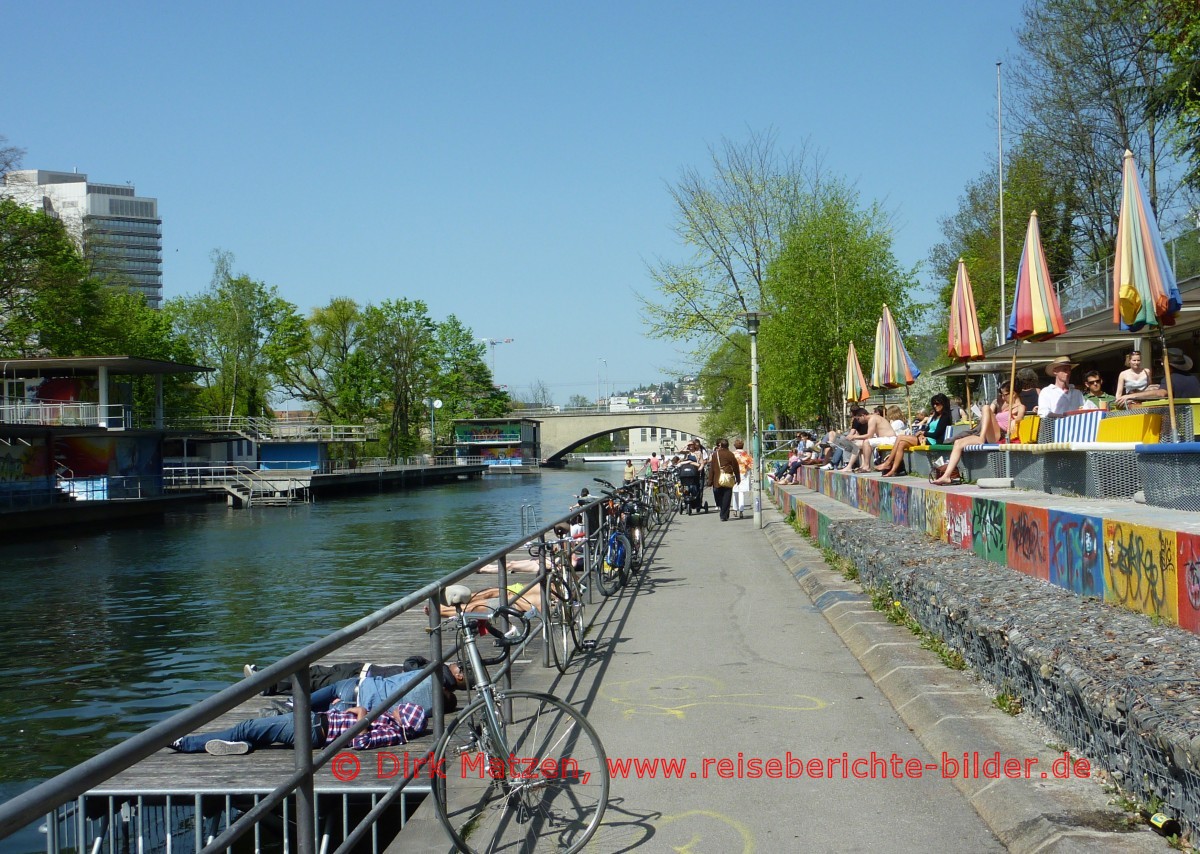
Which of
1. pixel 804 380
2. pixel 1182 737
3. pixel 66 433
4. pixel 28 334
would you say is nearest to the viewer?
pixel 1182 737

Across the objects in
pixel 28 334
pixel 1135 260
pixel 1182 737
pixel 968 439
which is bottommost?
pixel 1182 737

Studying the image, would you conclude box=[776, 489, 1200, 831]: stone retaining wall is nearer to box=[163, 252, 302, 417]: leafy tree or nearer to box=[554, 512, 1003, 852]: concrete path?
box=[554, 512, 1003, 852]: concrete path

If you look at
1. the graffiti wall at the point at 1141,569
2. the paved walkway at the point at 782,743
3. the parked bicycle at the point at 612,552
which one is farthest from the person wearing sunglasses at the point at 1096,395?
the graffiti wall at the point at 1141,569

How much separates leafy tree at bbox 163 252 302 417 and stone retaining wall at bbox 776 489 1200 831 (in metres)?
74.8

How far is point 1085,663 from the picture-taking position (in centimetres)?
495

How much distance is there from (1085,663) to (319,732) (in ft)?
14.3

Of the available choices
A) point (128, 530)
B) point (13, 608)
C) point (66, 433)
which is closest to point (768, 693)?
point (13, 608)

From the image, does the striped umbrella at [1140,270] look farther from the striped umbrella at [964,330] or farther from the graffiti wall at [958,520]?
the striped umbrella at [964,330]

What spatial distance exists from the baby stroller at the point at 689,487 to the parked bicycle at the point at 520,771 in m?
23.5

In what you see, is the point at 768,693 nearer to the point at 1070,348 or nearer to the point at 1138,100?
the point at 1070,348

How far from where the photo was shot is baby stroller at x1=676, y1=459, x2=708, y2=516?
94.5ft

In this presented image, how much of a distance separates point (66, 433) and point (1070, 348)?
40.3 meters

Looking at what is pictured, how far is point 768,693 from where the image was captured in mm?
7770

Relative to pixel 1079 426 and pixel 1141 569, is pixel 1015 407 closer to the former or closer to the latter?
pixel 1079 426
